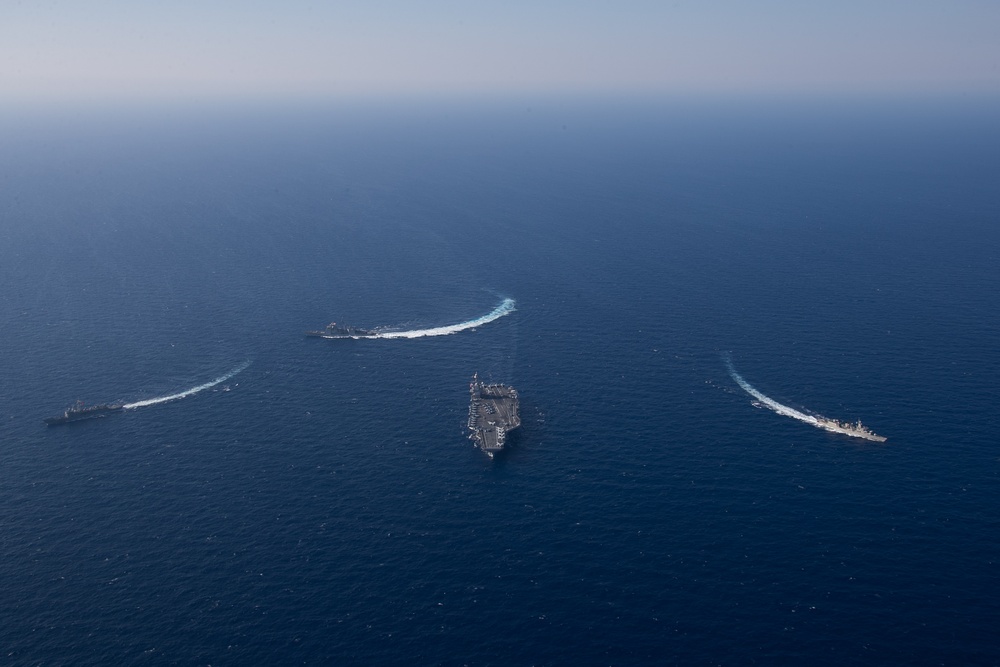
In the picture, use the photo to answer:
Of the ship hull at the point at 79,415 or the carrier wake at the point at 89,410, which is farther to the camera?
the carrier wake at the point at 89,410

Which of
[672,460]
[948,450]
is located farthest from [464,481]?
[948,450]

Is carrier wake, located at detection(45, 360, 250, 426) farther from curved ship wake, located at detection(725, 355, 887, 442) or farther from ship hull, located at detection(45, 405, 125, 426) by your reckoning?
curved ship wake, located at detection(725, 355, 887, 442)

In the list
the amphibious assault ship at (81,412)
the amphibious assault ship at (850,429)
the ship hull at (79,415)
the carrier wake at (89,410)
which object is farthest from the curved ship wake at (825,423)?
the ship hull at (79,415)

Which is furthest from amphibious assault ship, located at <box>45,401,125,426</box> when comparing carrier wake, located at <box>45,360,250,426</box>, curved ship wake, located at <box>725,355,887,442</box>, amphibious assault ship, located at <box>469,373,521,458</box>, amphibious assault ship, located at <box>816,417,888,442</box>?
amphibious assault ship, located at <box>816,417,888,442</box>

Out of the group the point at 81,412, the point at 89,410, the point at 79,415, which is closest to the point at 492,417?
the point at 89,410

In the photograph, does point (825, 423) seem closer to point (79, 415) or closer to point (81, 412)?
point (81, 412)

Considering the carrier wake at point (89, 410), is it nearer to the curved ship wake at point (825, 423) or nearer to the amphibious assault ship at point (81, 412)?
the amphibious assault ship at point (81, 412)

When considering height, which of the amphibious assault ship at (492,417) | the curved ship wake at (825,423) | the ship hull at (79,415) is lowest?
the ship hull at (79,415)
